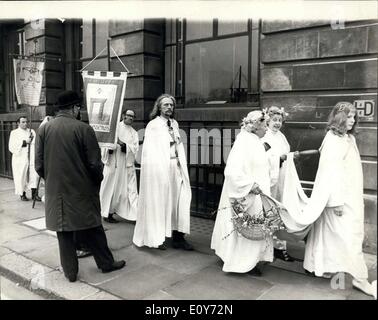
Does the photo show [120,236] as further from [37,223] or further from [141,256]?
[37,223]

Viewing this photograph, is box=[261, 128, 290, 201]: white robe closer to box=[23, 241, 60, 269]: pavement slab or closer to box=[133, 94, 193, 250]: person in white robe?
box=[133, 94, 193, 250]: person in white robe

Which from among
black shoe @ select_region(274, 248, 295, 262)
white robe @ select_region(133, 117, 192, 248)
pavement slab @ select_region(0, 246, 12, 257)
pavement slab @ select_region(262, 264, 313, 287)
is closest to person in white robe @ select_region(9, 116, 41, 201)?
pavement slab @ select_region(0, 246, 12, 257)

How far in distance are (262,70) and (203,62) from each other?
1.86 meters

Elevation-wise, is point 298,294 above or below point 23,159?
below

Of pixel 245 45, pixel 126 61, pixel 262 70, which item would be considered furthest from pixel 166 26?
pixel 262 70

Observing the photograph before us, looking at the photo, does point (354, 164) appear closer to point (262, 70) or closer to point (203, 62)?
point (262, 70)

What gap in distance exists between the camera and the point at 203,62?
788 cm

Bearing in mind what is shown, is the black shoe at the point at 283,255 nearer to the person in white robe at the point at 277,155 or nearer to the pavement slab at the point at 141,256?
the person in white robe at the point at 277,155

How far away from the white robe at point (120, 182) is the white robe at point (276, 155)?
2795 millimetres

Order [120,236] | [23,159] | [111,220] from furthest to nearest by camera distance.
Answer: [23,159]
[111,220]
[120,236]

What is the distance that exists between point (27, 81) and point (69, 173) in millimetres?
5417

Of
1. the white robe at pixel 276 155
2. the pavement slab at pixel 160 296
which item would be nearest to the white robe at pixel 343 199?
the white robe at pixel 276 155

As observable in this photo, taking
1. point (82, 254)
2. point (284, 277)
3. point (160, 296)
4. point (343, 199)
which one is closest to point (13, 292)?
point (82, 254)

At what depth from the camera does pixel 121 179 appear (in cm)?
721
